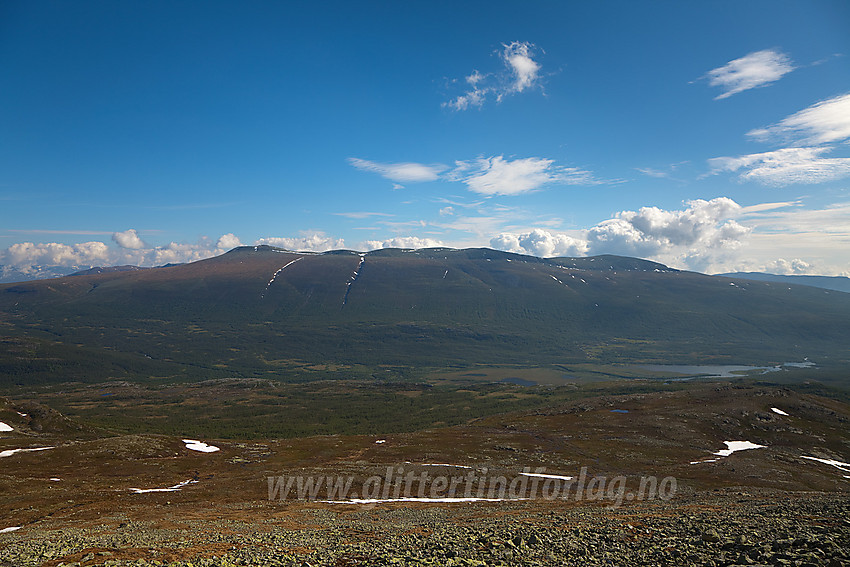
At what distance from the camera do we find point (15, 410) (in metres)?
117

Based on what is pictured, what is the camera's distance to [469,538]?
2773 centimetres

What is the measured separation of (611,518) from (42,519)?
181 ft

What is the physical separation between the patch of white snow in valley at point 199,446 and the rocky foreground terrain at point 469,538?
188 ft

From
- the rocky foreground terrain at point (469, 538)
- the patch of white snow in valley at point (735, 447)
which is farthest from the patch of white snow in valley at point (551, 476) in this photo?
the patch of white snow in valley at point (735, 447)

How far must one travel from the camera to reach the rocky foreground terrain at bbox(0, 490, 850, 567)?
74.7ft

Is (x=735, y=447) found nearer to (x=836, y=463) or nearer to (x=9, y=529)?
(x=836, y=463)

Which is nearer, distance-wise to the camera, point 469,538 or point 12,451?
point 469,538

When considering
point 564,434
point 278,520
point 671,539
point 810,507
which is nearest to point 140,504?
point 278,520

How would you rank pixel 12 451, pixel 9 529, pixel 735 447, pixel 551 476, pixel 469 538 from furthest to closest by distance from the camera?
pixel 735 447, pixel 12 451, pixel 551 476, pixel 9 529, pixel 469 538

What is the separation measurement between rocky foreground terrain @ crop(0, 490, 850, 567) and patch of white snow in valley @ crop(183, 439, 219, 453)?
5728cm

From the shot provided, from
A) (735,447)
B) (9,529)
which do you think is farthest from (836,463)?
(9,529)

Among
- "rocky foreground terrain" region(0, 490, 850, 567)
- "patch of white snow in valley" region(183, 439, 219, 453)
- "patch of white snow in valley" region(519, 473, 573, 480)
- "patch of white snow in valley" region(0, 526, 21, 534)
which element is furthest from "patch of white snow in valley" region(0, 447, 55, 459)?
"patch of white snow in valley" region(519, 473, 573, 480)

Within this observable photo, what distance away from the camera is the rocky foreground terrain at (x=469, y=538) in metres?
22.8

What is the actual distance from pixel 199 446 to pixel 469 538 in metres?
91.8
